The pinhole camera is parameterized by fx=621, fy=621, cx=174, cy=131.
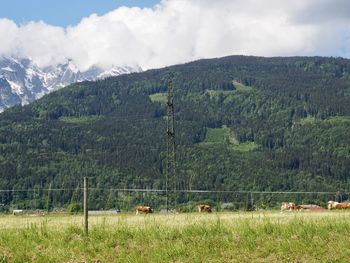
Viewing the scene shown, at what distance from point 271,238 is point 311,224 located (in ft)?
5.76

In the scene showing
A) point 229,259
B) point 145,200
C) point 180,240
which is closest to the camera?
point 229,259

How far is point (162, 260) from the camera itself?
19562 millimetres

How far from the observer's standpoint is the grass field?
64.1ft

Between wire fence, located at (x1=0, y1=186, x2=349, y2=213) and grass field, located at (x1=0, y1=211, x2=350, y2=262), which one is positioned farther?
wire fence, located at (x1=0, y1=186, x2=349, y2=213)

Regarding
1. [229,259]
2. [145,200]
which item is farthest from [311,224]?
[145,200]

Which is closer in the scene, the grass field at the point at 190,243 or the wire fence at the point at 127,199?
the grass field at the point at 190,243

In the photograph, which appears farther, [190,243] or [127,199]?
[127,199]

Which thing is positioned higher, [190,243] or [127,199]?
[127,199]

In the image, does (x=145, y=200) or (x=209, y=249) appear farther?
(x=145, y=200)

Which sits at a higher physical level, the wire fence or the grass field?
the wire fence

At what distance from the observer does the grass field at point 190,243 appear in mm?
19531

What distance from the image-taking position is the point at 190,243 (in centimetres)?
2052

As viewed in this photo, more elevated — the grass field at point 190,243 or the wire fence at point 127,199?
the wire fence at point 127,199

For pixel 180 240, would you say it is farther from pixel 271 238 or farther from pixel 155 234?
pixel 271 238
